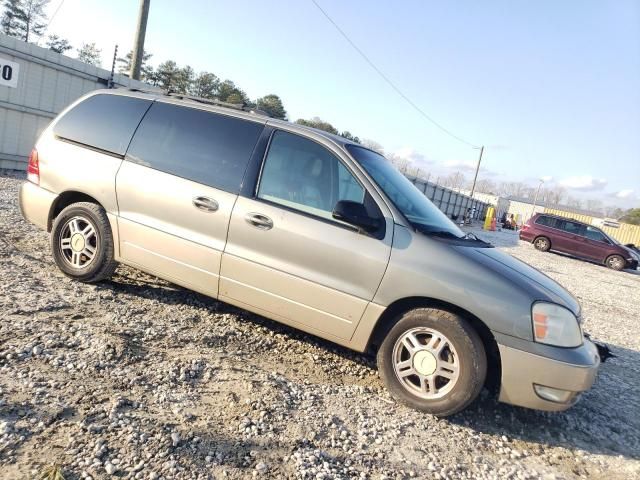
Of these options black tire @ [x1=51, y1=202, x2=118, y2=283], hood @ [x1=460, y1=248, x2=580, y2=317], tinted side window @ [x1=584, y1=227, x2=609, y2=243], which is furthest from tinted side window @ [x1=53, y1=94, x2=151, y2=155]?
tinted side window @ [x1=584, y1=227, x2=609, y2=243]

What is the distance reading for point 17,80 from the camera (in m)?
10.5

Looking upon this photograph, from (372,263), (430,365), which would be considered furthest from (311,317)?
(430,365)

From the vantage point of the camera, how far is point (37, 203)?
15.5 feet

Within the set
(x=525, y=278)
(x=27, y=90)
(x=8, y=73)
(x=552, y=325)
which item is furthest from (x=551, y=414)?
(x=27, y=90)

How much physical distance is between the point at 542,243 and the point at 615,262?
9.74 feet

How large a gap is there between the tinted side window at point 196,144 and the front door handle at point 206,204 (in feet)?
0.45

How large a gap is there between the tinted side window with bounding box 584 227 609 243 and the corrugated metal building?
2033 cm

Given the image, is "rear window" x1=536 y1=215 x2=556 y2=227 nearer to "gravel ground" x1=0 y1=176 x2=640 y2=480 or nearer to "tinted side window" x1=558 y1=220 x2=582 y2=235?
"tinted side window" x1=558 y1=220 x2=582 y2=235

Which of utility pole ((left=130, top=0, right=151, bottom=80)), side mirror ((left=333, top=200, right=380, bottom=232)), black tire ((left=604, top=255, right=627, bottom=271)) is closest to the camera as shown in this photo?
side mirror ((left=333, top=200, right=380, bottom=232))

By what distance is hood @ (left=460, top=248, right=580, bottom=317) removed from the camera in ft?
10.8

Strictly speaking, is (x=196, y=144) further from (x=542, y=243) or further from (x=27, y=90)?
(x=542, y=243)

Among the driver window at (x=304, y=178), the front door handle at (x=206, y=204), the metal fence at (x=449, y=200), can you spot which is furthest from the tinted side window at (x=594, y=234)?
the front door handle at (x=206, y=204)

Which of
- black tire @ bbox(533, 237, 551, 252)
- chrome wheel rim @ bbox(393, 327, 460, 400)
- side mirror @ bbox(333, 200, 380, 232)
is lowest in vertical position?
chrome wheel rim @ bbox(393, 327, 460, 400)

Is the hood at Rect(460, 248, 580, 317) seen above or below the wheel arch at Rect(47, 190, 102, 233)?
above
